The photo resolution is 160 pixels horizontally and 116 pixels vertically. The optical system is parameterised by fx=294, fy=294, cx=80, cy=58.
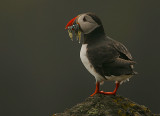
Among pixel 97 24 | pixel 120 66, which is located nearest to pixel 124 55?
pixel 120 66

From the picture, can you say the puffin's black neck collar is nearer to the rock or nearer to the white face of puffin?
the white face of puffin

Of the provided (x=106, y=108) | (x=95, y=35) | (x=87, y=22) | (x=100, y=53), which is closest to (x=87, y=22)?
(x=87, y=22)

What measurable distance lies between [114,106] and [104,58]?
758 mm

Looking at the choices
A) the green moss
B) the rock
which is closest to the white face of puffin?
the rock

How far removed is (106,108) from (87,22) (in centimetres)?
136

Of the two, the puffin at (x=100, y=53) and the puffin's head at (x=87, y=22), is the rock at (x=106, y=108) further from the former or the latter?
the puffin's head at (x=87, y=22)

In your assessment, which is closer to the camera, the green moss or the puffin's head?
the green moss

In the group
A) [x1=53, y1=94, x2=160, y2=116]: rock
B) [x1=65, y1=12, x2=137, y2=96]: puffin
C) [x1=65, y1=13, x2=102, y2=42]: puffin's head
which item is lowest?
[x1=53, y1=94, x2=160, y2=116]: rock

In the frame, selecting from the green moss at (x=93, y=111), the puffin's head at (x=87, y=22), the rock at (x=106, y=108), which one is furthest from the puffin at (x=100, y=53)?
the green moss at (x=93, y=111)

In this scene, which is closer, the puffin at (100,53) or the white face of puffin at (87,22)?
the puffin at (100,53)

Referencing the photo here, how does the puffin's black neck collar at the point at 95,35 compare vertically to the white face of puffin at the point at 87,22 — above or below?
below

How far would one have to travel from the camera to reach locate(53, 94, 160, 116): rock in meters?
4.35

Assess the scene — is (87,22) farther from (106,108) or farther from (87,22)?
(106,108)

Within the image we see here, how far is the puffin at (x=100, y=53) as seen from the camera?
169 inches
